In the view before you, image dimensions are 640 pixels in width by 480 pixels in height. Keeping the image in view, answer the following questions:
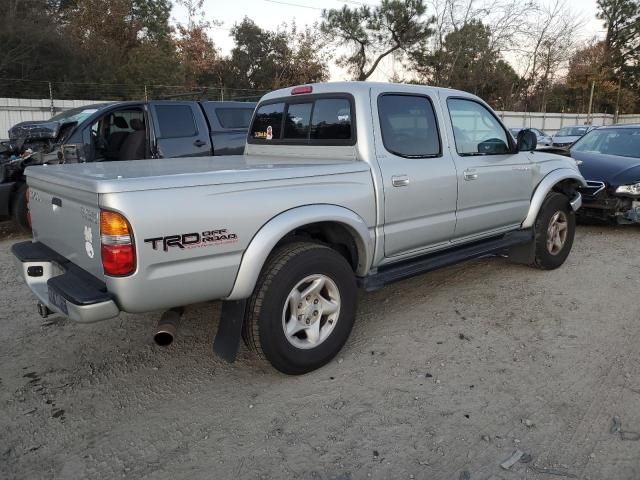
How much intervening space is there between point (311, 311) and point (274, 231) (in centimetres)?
68

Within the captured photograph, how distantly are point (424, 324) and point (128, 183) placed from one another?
2.64 metres

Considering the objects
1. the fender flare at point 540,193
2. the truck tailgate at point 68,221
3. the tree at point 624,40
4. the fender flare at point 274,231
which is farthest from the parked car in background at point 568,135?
the tree at point 624,40

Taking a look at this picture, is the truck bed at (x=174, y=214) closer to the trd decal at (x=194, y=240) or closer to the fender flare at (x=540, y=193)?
the trd decal at (x=194, y=240)

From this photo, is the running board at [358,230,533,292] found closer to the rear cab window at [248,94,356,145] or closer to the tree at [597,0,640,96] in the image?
the rear cab window at [248,94,356,145]

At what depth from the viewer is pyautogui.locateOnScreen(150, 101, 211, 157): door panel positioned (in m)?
7.45

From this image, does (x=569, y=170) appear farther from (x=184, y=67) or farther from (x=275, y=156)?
(x=184, y=67)

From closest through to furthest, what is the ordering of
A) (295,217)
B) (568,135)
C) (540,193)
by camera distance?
1. (295,217)
2. (540,193)
3. (568,135)

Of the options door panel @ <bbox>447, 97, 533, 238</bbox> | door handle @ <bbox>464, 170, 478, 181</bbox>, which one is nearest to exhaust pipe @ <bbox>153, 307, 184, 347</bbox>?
door panel @ <bbox>447, 97, 533, 238</bbox>

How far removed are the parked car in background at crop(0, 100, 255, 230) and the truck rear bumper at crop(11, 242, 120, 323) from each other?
4187 mm

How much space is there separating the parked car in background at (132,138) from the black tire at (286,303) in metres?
4.78

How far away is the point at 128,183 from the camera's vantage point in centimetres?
253

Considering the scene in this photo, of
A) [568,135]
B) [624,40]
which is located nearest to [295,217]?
[568,135]

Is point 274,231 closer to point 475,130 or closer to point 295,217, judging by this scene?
point 295,217

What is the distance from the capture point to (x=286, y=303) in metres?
3.18
